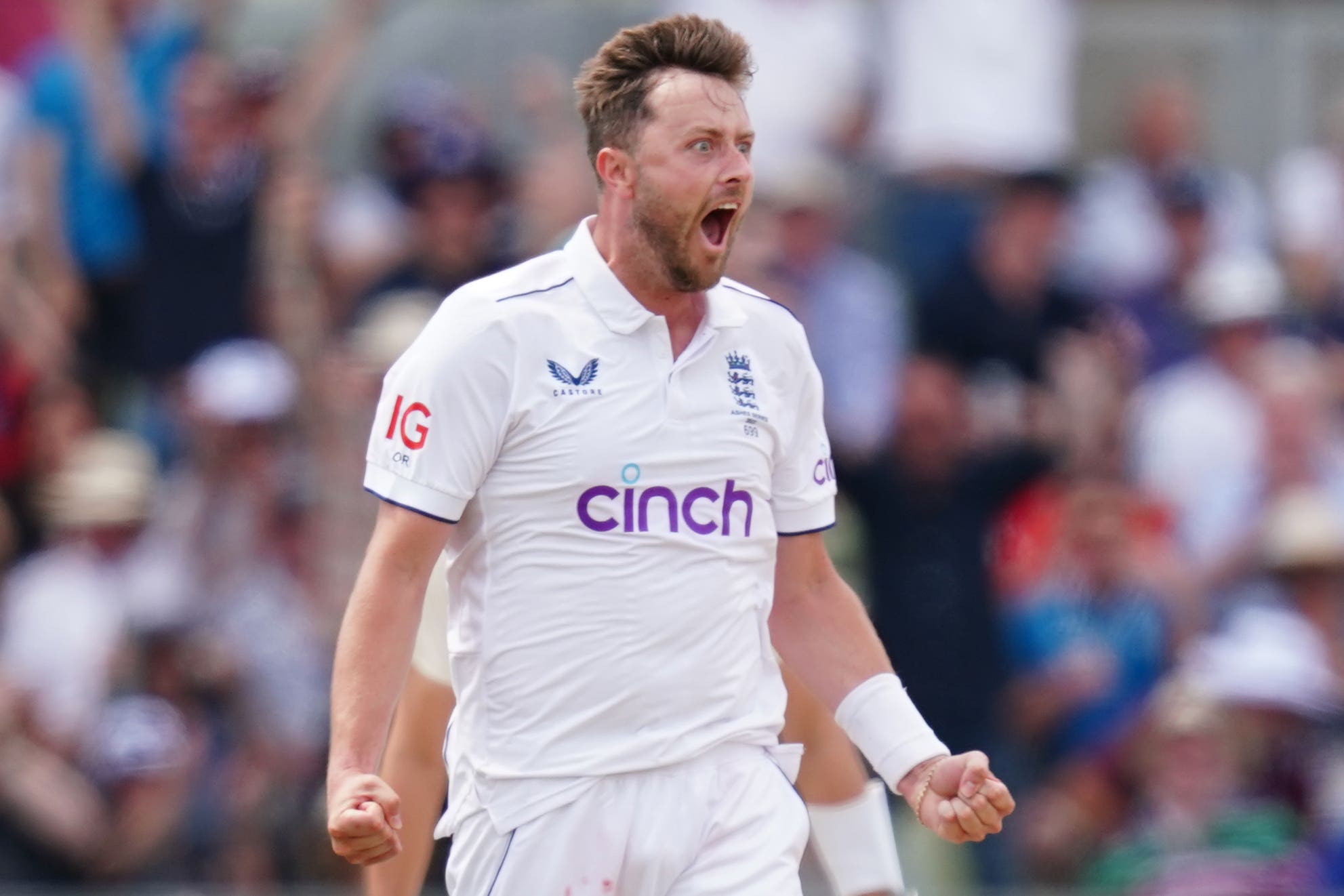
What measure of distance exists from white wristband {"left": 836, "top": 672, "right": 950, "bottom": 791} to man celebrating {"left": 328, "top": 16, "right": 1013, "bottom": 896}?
0.11 meters

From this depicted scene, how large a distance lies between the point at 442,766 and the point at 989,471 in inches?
174

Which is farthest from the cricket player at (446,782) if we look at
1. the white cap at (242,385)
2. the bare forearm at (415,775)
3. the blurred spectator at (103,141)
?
the blurred spectator at (103,141)

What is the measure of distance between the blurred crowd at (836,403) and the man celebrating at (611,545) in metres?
3.85

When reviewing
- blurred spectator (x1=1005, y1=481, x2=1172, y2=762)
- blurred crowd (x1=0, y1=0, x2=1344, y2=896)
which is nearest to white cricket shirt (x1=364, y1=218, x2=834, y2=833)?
blurred crowd (x1=0, y1=0, x2=1344, y2=896)

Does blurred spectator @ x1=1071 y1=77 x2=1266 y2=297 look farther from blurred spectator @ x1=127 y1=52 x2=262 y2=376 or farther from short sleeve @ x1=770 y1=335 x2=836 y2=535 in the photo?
short sleeve @ x1=770 y1=335 x2=836 y2=535

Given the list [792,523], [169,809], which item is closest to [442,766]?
[792,523]

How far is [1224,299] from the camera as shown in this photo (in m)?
9.89

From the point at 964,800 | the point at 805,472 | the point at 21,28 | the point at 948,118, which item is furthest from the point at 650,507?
the point at 21,28

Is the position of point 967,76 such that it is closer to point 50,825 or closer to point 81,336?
point 81,336

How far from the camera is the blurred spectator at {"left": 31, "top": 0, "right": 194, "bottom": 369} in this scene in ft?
33.3

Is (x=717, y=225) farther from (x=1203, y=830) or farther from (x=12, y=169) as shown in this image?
(x=12, y=169)

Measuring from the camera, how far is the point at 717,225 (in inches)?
182

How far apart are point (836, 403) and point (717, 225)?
5144 millimetres

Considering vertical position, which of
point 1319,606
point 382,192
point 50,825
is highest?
point 382,192
